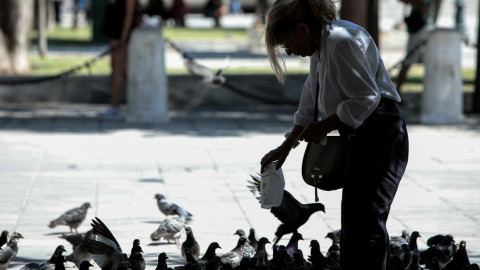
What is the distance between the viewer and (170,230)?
22.8 ft

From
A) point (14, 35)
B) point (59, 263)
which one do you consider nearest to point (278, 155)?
point (59, 263)

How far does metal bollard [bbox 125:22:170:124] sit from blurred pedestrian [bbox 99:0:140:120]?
0.38 m

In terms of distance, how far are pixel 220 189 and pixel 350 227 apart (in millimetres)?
4437

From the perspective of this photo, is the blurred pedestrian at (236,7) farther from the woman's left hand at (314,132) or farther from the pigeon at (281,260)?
the woman's left hand at (314,132)

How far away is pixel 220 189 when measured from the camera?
357 inches

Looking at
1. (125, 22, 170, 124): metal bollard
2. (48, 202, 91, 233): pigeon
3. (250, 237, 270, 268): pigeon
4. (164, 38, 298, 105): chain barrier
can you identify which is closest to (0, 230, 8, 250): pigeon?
(48, 202, 91, 233): pigeon

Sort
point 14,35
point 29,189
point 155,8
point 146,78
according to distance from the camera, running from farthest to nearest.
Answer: point 155,8, point 14,35, point 146,78, point 29,189

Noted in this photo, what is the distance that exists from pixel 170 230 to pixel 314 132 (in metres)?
2.61

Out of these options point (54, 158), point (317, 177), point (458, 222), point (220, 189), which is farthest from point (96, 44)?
point (317, 177)

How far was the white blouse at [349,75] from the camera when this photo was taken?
4.39 meters

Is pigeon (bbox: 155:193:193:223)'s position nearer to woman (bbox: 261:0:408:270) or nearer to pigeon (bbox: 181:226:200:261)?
pigeon (bbox: 181:226:200:261)

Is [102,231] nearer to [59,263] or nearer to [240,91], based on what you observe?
[59,263]

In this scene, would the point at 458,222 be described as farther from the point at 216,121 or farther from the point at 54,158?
the point at 216,121

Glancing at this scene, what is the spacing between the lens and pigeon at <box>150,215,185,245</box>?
695 centimetres
